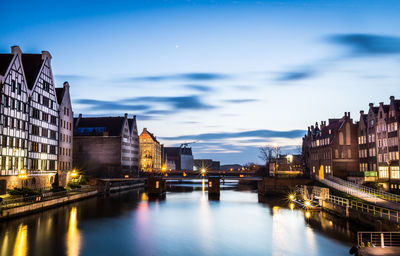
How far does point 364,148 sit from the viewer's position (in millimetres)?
82625

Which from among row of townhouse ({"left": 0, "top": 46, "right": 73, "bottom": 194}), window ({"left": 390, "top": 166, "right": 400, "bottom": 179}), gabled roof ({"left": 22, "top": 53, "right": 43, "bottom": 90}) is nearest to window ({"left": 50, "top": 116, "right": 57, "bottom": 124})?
row of townhouse ({"left": 0, "top": 46, "right": 73, "bottom": 194})

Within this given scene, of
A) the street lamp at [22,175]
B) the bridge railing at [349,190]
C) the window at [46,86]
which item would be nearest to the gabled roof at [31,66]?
the window at [46,86]

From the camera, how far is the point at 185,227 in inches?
2004

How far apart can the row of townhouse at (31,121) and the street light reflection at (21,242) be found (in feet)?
55.4

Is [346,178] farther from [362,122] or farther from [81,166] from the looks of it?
[81,166]

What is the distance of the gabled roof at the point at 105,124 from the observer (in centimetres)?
12731

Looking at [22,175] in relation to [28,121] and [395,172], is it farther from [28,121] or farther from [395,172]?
[395,172]

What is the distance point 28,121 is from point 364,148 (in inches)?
2649

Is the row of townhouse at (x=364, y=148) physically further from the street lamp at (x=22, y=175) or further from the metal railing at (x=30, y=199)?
the street lamp at (x=22, y=175)

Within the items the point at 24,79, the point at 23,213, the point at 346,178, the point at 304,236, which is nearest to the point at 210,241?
the point at 304,236

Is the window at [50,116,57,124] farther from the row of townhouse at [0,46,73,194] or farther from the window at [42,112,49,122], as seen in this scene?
the window at [42,112,49,122]

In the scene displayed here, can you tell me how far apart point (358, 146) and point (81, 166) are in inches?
3107

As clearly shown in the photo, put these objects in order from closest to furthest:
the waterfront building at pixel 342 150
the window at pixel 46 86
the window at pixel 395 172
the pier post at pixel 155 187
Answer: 1. the window at pixel 395 172
2. the window at pixel 46 86
3. the waterfront building at pixel 342 150
4. the pier post at pixel 155 187

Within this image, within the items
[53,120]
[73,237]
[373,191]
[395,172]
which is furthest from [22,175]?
[395,172]
